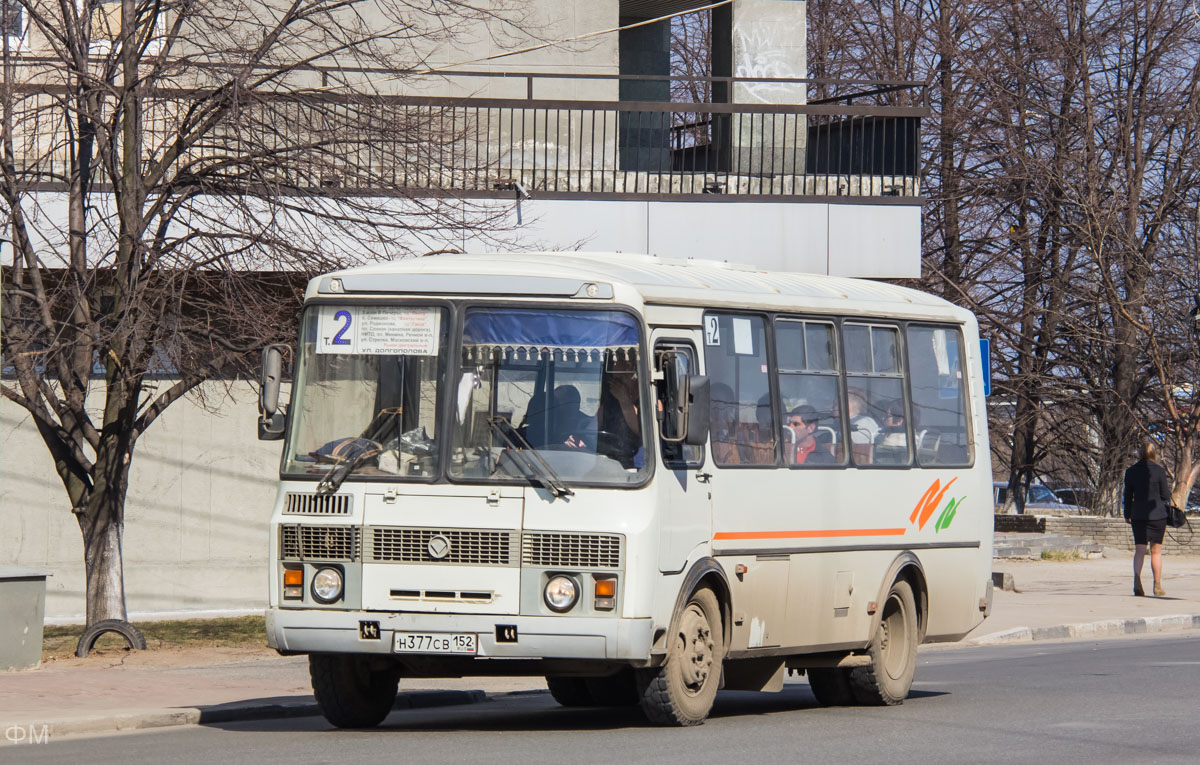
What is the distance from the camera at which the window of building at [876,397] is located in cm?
1270

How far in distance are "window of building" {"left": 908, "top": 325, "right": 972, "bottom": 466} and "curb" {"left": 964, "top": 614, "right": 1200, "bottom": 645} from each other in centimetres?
579

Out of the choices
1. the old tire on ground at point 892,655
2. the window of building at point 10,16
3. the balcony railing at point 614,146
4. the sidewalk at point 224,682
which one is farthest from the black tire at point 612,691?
the window of building at point 10,16

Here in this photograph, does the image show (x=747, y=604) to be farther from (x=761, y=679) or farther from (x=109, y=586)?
(x=109, y=586)

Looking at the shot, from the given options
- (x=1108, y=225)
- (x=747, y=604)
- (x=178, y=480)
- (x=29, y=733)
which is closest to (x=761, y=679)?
(x=747, y=604)

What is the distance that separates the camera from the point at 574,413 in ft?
34.6

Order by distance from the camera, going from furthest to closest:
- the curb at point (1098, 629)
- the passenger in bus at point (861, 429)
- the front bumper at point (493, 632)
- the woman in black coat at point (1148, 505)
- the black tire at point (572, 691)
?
1. the woman in black coat at point (1148, 505)
2. the curb at point (1098, 629)
3. the black tire at point (572, 691)
4. the passenger in bus at point (861, 429)
5. the front bumper at point (493, 632)

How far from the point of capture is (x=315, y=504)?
10.7 meters

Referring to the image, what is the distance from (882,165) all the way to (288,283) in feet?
29.8

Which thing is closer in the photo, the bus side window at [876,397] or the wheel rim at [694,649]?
the wheel rim at [694,649]

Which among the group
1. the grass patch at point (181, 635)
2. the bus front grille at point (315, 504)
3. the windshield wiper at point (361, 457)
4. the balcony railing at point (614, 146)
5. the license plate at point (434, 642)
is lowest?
the grass patch at point (181, 635)

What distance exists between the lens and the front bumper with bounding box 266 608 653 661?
400 inches

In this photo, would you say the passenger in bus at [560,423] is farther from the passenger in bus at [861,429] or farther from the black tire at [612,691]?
the black tire at [612,691]

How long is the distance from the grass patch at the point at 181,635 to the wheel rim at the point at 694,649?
7.66 m

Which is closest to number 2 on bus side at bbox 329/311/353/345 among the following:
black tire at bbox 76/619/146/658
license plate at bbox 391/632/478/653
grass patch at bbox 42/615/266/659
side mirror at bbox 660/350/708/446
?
license plate at bbox 391/632/478/653
